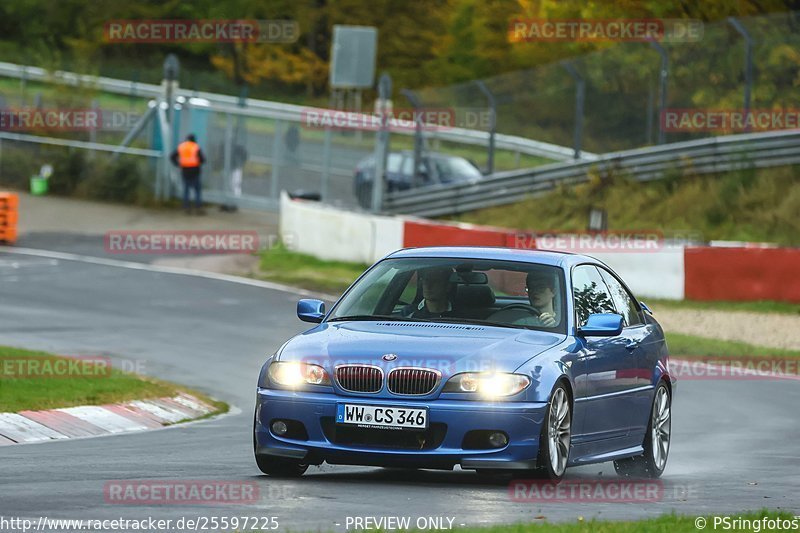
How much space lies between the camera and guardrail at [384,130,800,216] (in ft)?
98.8

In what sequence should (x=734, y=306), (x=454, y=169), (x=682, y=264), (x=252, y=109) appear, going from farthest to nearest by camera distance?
1. (x=252, y=109)
2. (x=454, y=169)
3. (x=682, y=264)
4. (x=734, y=306)

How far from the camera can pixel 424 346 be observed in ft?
30.8

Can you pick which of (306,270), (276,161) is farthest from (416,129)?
(306,270)

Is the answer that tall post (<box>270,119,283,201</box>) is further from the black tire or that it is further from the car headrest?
the car headrest

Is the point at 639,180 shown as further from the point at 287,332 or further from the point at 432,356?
the point at 432,356

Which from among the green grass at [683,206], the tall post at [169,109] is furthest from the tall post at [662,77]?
the tall post at [169,109]

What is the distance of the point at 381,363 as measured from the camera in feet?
30.3

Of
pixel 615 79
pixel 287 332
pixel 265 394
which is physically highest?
pixel 615 79

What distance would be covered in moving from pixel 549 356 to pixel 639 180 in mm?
22702

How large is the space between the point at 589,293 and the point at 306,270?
18.4 m

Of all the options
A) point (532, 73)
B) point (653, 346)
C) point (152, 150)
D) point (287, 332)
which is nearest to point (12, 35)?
point (152, 150)

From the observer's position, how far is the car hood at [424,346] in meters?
Answer: 9.25

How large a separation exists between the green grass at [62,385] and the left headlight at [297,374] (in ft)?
13.5

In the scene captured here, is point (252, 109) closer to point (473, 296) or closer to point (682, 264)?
point (682, 264)
